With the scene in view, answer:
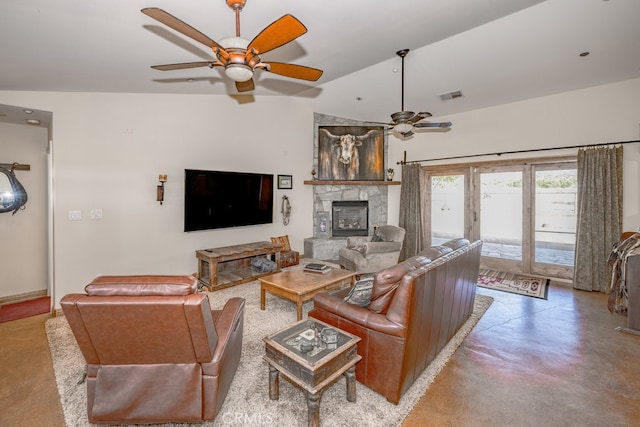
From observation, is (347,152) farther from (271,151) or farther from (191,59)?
(191,59)

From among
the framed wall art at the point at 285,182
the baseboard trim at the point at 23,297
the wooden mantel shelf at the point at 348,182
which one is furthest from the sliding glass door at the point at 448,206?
the baseboard trim at the point at 23,297

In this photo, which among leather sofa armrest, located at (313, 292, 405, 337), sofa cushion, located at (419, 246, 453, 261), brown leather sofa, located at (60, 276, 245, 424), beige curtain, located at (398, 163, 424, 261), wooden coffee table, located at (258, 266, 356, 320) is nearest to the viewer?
brown leather sofa, located at (60, 276, 245, 424)

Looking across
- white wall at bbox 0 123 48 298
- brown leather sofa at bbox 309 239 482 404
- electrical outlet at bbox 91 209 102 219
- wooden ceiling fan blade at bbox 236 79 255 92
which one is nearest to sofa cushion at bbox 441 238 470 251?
brown leather sofa at bbox 309 239 482 404

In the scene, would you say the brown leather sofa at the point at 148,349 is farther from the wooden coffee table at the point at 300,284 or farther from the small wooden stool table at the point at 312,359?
the wooden coffee table at the point at 300,284

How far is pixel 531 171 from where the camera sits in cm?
514

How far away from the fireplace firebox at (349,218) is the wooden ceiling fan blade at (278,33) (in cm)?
470

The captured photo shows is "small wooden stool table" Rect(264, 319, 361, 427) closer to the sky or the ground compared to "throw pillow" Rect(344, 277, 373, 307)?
closer to the ground

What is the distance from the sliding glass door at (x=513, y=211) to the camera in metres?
4.91

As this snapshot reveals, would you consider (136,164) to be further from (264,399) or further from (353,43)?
(264,399)

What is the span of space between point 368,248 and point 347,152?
107 inches

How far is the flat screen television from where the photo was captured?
14.9 ft

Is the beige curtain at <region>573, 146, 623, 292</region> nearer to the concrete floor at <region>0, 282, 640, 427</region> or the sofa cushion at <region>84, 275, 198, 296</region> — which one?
the concrete floor at <region>0, 282, 640, 427</region>

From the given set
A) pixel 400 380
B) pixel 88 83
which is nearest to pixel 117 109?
pixel 88 83

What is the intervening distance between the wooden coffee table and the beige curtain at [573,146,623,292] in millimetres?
3835
